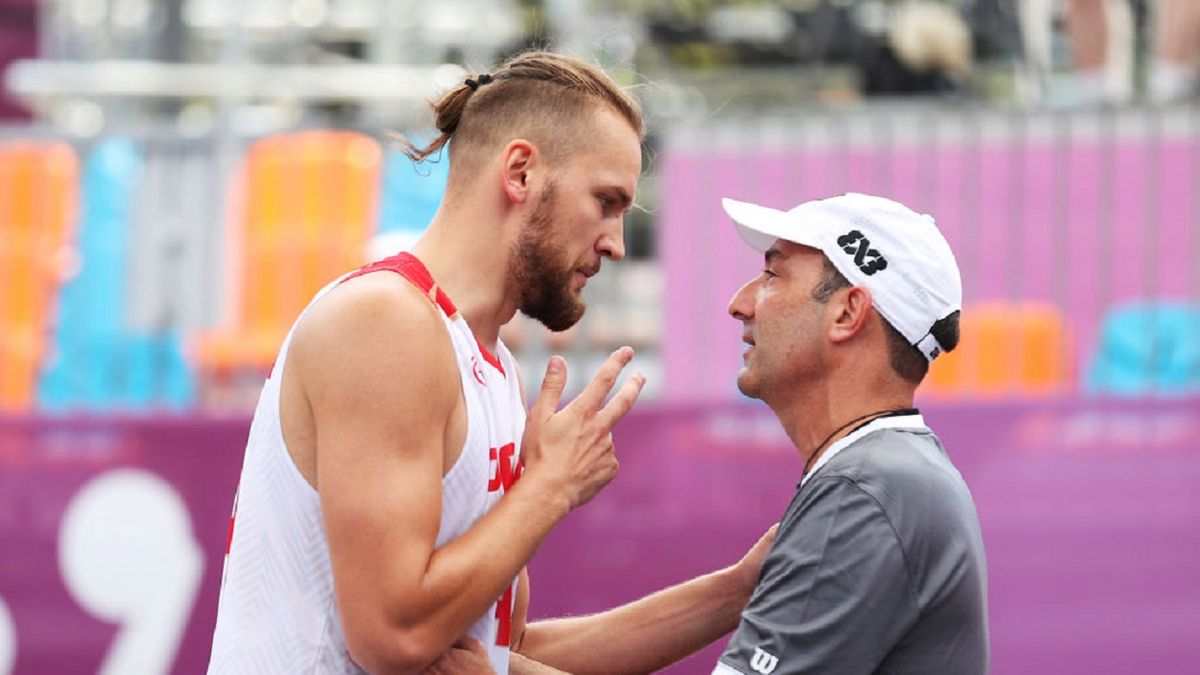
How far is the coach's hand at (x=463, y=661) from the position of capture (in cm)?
305

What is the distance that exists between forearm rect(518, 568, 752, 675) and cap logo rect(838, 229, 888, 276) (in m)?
0.79

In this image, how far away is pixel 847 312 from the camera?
132 inches

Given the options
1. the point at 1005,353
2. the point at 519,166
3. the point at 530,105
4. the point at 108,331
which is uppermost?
the point at 530,105

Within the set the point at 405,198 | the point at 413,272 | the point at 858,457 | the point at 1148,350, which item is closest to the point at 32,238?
the point at 405,198

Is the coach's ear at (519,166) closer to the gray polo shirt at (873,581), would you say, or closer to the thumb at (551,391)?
the thumb at (551,391)

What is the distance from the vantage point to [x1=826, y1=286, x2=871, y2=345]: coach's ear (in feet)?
10.9

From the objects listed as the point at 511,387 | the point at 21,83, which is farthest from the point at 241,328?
the point at 511,387

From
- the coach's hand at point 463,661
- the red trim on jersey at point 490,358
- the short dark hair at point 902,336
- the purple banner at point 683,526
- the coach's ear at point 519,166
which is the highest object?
the coach's ear at point 519,166

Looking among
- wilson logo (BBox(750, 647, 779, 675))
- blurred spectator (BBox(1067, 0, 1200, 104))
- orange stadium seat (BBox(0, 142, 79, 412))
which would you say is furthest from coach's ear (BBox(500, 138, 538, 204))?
blurred spectator (BBox(1067, 0, 1200, 104))

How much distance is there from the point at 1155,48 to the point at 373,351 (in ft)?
25.0

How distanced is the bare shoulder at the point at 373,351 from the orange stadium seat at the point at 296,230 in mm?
5137

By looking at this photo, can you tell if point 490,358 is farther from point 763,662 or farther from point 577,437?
point 763,662

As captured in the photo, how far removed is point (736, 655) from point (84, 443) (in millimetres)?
5009

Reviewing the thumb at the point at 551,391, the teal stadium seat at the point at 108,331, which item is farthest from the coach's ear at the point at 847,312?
the teal stadium seat at the point at 108,331
